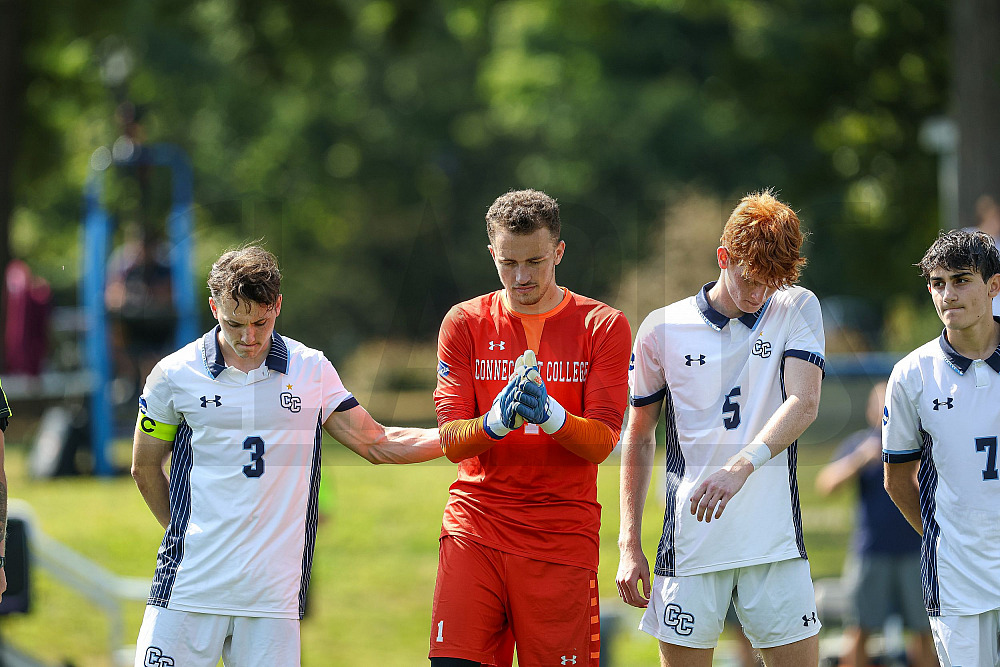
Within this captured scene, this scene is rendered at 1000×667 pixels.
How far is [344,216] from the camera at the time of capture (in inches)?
1288

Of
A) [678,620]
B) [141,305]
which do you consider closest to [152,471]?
[678,620]

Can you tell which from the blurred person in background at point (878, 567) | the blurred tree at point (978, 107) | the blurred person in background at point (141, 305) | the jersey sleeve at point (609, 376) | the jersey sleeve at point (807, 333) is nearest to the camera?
the jersey sleeve at point (807, 333)

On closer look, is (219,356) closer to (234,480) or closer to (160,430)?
(160,430)

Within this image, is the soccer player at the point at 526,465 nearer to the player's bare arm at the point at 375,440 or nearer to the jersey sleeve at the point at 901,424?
the player's bare arm at the point at 375,440

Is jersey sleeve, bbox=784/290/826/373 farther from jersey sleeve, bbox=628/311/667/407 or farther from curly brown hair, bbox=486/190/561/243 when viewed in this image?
curly brown hair, bbox=486/190/561/243

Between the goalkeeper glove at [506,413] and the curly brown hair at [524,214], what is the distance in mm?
568

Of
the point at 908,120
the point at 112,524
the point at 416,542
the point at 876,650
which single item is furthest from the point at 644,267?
the point at 876,650

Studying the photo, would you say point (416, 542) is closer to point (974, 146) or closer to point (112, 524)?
point (112, 524)

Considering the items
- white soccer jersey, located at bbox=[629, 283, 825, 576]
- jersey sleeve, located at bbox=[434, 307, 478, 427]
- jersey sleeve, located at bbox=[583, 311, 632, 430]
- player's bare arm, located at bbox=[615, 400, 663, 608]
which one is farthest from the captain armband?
white soccer jersey, located at bbox=[629, 283, 825, 576]

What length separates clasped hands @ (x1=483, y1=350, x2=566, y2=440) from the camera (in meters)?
4.06

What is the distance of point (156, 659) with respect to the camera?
416 centimetres

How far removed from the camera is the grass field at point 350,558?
9.59m

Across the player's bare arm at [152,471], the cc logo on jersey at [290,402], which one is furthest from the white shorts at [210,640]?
the cc logo on jersey at [290,402]

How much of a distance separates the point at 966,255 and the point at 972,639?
140 cm
